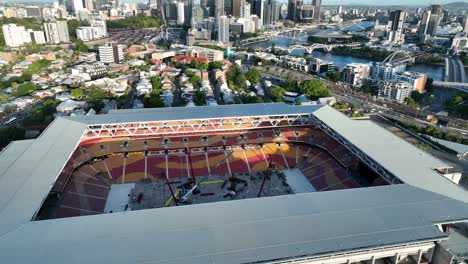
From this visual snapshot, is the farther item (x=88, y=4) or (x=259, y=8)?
(x=88, y=4)

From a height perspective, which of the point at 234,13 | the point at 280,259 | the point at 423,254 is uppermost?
the point at 234,13

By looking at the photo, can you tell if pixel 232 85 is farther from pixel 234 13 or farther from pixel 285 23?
pixel 285 23

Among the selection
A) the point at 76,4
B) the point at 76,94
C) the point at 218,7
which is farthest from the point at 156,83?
the point at 76,4

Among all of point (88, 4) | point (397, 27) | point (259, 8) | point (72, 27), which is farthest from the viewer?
point (88, 4)

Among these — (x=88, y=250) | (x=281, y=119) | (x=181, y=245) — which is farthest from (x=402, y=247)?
(x=281, y=119)

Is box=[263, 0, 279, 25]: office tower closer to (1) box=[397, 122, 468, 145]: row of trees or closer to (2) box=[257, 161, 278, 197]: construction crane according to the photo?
(1) box=[397, 122, 468, 145]: row of trees

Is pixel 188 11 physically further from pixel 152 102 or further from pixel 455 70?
pixel 152 102
